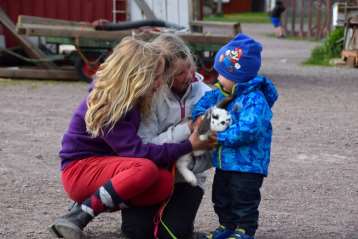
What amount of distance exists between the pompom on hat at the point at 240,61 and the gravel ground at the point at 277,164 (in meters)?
1.06

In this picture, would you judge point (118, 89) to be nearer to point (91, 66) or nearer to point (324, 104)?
point (324, 104)

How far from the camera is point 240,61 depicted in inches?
185

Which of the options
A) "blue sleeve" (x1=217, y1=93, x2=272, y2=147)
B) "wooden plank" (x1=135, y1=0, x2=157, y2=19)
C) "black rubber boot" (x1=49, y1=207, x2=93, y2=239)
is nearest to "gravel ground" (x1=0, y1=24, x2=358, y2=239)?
"black rubber boot" (x1=49, y1=207, x2=93, y2=239)

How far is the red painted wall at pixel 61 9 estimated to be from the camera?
15.0 meters

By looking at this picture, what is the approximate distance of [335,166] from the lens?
24.4ft

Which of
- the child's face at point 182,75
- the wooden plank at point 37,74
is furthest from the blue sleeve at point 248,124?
the wooden plank at point 37,74

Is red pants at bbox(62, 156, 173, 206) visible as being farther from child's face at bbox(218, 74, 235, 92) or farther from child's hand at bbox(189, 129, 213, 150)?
child's face at bbox(218, 74, 235, 92)

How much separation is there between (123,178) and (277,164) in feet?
10.2

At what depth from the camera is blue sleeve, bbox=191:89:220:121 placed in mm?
4855

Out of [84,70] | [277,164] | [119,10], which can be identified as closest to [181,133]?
[277,164]

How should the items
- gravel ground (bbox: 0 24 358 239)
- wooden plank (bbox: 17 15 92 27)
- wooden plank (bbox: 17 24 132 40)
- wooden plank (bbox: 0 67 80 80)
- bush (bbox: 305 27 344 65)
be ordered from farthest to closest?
bush (bbox: 305 27 344 65)
wooden plank (bbox: 0 67 80 80)
wooden plank (bbox: 17 15 92 27)
wooden plank (bbox: 17 24 132 40)
gravel ground (bbox: 0 24 358 239)

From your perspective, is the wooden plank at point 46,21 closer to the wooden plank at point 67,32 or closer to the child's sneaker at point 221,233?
the wooden plank at point 67,32

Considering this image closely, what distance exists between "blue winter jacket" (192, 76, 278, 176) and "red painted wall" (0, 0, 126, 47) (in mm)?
10520

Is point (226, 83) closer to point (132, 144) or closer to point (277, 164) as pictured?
point (132, 144)
